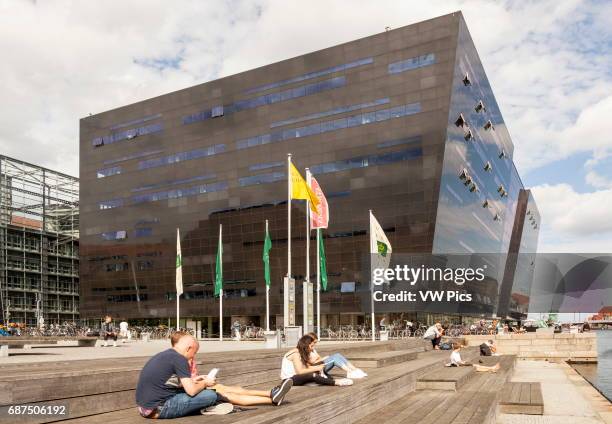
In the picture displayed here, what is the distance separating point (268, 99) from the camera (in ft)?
232

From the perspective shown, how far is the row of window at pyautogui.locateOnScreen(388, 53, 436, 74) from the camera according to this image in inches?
2383

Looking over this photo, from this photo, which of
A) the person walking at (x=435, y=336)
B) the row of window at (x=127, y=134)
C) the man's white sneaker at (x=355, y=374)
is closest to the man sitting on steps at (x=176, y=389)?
the man's white sneaker at (x=355, y=374)

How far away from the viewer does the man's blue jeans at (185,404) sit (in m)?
6.93

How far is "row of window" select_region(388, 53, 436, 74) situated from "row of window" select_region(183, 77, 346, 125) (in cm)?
546

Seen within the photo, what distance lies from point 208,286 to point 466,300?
1189 inches

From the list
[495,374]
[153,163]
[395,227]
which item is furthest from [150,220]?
[495,374]

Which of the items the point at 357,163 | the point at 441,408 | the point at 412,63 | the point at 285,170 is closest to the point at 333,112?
the point at 357,163

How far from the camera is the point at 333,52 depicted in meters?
66.1

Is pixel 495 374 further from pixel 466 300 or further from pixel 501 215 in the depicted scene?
pixel 501 215

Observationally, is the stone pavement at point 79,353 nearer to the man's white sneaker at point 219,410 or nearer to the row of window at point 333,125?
the man's white sneaker at point 219,410


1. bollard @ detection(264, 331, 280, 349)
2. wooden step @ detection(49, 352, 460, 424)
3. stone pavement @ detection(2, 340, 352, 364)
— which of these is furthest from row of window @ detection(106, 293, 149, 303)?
wooden step @ detection(49, 352, 460, 424)

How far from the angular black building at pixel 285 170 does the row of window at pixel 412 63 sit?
5.2 inches

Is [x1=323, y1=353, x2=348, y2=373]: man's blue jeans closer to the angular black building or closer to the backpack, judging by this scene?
the backpack

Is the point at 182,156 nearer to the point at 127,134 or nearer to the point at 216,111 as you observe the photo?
the point at 216,111
